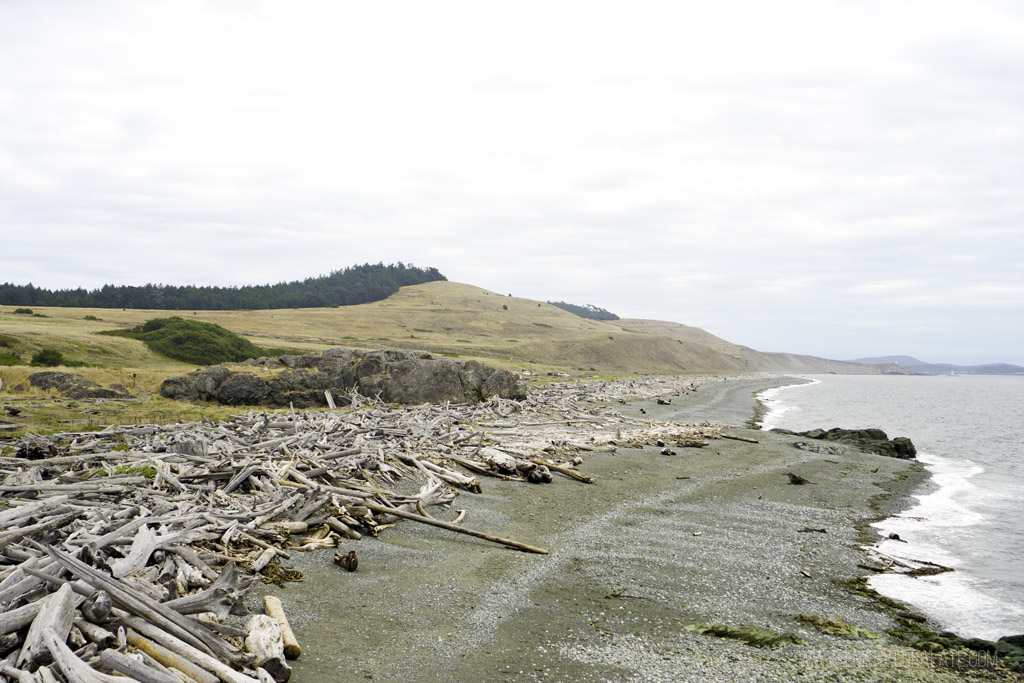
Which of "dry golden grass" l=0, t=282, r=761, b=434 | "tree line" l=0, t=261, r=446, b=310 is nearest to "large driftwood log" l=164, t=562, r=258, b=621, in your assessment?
"dry golden grass" l=0, t=282, r=761, b=434

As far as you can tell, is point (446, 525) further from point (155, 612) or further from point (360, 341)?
point (360, 341)

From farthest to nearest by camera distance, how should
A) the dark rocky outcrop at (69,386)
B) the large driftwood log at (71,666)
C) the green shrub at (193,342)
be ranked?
the green shrub at (193,342) → the dark rocky outcrop at (69,386) → the large driftwood log at (71,666)

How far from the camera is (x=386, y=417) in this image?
1939cm

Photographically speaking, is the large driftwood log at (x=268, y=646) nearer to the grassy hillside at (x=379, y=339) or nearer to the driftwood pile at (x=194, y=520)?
the driftwood pile at (x=194, y=520)

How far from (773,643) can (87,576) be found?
7086 mm

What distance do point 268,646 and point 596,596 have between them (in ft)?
14.2

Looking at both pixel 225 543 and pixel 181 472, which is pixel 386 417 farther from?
pixel 225 543

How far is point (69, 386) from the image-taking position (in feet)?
73.4

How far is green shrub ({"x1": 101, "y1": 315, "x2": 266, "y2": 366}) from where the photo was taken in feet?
141

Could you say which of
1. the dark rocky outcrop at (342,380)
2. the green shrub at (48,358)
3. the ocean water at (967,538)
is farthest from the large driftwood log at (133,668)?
the green shrub at (48,358)

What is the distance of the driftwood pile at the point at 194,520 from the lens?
4836 mm

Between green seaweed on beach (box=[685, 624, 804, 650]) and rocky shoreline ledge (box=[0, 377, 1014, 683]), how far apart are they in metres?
0.04

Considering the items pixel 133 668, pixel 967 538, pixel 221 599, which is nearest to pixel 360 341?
pixel 967 538

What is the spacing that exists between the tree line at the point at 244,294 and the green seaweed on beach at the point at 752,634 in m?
116
